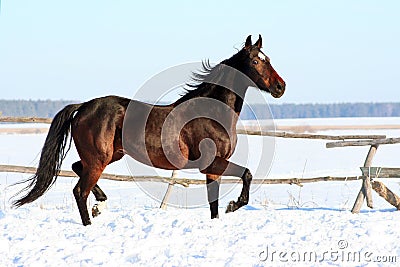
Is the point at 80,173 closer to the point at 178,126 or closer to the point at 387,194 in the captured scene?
the point at 178,126

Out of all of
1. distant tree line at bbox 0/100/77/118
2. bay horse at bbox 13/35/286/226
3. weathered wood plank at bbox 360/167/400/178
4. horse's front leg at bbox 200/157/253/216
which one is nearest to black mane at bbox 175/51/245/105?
bay horse at bbox 13/35/286/226

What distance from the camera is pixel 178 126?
19.0 ft

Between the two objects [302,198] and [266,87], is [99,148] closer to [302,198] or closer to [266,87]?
[266,87]

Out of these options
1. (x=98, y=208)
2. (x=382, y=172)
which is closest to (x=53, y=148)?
(x=98, y=208)

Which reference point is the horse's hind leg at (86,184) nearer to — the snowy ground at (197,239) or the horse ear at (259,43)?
the snowy ground at (197,239)

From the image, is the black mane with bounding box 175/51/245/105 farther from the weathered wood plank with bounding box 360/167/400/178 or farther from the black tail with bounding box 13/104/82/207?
the weathered wood plank with bounding box 360/167/400/178

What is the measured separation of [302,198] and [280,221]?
5.10 m

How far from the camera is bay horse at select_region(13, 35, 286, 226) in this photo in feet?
18.8

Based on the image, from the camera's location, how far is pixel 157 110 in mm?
5855

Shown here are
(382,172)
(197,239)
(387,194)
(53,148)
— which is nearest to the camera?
(197,239)

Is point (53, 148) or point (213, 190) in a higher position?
point (53, 148)

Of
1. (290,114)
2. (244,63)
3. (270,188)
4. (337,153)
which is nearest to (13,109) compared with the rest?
(290,114)

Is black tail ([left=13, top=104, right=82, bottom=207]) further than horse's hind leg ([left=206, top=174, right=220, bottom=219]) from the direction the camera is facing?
Yes

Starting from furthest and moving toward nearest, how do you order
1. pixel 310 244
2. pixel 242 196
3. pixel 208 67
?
pixel 208 67 → pixel 242 196 → pixel 310 244
